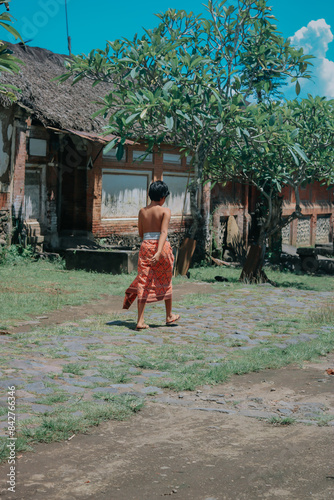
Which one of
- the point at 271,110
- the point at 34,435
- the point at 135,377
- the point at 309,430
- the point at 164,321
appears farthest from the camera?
the point at 271,110

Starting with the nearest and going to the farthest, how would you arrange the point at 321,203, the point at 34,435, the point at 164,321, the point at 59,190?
1. the point at 34,435
2. the point at 164,321
3. the point at 59,190
4. the point at 321,203

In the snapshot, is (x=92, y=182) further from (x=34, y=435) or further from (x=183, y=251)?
(x=34, y=435)

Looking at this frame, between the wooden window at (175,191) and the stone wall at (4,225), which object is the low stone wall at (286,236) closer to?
the wooden window at (175,191)

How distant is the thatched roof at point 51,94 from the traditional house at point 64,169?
0.03 meters

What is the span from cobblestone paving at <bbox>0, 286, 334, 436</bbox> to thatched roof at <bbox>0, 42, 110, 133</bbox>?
7.40 meters

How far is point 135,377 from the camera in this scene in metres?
5.74

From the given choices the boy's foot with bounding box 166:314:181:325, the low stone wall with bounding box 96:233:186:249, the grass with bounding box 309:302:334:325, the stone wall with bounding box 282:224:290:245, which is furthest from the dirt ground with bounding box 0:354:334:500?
the stone wall with bounding box 282:224:290:245

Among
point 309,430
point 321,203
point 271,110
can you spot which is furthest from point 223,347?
point 321,203

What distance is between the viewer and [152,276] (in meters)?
7.78

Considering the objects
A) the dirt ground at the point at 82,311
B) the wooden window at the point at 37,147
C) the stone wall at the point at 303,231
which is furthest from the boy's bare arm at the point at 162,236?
the stone wall at the point at 303,231

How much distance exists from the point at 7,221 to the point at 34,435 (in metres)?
11.1

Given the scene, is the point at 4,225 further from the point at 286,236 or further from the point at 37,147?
the point at 286,236

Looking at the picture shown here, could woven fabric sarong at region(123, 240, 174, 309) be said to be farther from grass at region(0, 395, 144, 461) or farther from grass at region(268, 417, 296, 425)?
grass at region(268, 417, 296, 425)

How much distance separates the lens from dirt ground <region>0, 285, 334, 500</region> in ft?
11.2
